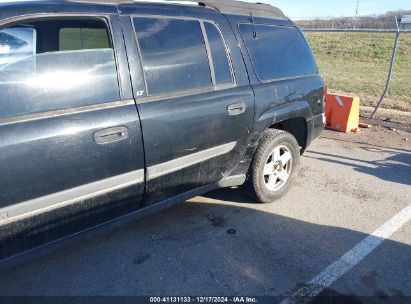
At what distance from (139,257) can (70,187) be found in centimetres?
102

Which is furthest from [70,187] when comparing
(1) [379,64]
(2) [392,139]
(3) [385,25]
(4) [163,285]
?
(3) [385,25]

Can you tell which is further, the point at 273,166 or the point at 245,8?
the point at 273,166

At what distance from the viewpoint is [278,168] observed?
4.05m

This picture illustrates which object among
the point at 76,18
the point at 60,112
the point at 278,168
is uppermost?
the point at 76,18

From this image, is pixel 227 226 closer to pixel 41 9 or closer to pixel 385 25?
pixel 41 9

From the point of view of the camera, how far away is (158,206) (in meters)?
2.98

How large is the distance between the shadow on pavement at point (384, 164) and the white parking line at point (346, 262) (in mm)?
1060

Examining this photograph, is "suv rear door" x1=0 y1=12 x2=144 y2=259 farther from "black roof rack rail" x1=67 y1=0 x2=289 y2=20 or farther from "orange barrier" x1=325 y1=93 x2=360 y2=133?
"orange barrier" x1=325 y1=93 x2=360 y2=133

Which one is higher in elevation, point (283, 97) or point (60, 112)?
point (60, 112)

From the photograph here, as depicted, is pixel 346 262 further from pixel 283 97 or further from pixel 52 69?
pixel 52 69

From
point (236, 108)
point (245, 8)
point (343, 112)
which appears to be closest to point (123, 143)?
point (236, 108)

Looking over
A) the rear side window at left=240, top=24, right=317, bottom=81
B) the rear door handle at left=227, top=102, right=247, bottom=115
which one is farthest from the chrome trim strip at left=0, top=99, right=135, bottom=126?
the rear side window at left=240, top=24, right=317, bottom=81

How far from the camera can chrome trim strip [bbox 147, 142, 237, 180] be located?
2.77m

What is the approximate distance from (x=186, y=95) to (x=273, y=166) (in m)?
1.49
